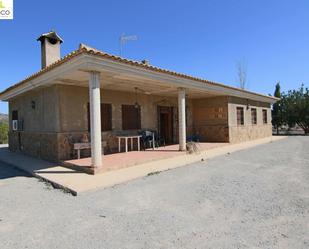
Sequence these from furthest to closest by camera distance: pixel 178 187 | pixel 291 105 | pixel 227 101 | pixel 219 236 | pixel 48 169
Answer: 1. pixel 291 105
2. pixel 227 101
3. pixel 48 169
4. pixel 178 187
5. pixel 219 236

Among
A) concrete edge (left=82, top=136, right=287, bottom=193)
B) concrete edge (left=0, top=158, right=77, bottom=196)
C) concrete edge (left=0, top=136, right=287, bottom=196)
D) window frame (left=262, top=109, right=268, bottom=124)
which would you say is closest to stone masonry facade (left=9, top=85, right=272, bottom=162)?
concrete edge (left=0, top=158, right=77, bottom=196)

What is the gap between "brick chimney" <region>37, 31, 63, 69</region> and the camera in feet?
39.6

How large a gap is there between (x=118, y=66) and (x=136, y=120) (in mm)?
5188

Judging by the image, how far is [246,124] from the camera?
17203mm

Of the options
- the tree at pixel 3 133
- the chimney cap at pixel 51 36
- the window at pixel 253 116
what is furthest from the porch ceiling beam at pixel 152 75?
the tree at pixel 3 133

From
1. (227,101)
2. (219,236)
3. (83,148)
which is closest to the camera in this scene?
(219,236)

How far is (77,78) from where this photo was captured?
346 inches

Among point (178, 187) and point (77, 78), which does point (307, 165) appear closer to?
point (178, 187)

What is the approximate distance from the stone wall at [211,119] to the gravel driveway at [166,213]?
833 cm

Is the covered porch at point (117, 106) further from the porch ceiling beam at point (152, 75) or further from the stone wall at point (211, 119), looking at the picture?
the stone wall at point (211, 119)

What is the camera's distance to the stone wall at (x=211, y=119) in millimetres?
15273

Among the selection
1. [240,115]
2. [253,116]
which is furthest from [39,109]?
[253,116]

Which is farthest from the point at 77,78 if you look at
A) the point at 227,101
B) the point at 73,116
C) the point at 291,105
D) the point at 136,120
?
the point at 291,105

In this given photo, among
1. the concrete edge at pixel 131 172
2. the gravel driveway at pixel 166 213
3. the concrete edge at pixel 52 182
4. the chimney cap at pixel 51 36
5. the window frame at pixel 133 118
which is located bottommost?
the gravel driveway at pixel 166 213
